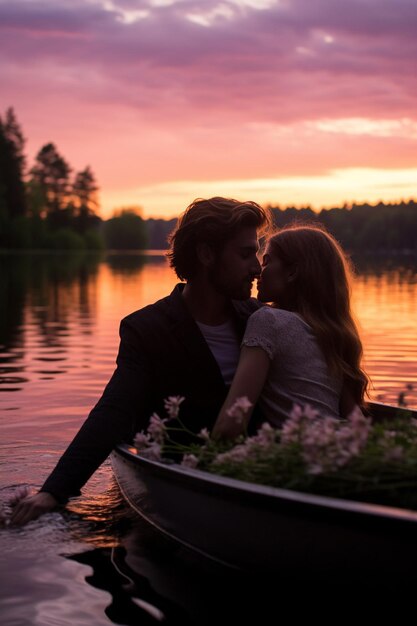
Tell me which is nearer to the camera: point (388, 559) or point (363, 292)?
point (388, 559)

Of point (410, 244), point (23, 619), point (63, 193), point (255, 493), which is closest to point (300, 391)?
point (255, 493)

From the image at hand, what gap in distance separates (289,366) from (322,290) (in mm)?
472

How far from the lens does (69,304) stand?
25.1 metres

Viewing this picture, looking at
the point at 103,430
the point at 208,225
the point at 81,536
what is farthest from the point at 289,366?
the point at 81,536

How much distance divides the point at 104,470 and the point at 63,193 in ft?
374

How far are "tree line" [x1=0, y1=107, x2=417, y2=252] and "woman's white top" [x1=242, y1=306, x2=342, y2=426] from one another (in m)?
39.1

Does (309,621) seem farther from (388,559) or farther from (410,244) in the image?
(410,244)

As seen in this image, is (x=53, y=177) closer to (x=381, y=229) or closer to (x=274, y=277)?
(x=381, y=229)


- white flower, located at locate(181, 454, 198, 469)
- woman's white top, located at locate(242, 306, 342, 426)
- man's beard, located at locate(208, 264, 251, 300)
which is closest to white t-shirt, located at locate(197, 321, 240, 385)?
man's beard, located at locate(208, 264, 251, 300)

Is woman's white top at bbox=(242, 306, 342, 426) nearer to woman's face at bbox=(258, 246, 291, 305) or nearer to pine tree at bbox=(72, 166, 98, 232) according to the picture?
woman's face at bbox=(258, 246, 291, 305)

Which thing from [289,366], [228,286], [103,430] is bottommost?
[103,430]

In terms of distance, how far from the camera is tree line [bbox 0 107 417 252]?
92312mm

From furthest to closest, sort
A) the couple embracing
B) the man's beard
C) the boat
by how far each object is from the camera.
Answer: the man's beard
the couple embracing
the boat

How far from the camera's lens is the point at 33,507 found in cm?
491
